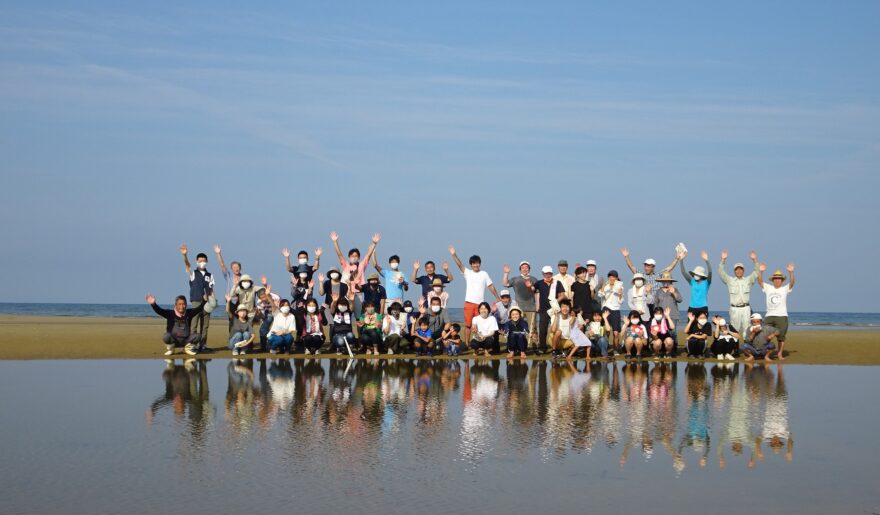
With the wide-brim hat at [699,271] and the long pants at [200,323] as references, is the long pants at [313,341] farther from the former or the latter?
the wide-brim hat at [699,271]

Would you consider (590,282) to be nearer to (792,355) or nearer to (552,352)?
(552,352)

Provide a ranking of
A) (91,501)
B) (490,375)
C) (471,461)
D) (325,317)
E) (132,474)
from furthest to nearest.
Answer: (325,317), (490,375), (471,461), (132,474), (91,501)

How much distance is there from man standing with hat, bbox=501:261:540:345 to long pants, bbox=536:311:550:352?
17.3 inches

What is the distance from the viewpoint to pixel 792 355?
945 inches

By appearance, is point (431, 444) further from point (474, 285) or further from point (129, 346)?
point (129, 346)

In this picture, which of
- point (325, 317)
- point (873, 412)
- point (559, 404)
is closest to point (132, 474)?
point (559, 404)

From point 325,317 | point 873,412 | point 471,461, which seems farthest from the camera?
point 325,317

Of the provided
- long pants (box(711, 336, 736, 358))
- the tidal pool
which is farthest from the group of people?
the tidal pool

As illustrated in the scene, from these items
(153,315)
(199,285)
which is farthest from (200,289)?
(153,315)

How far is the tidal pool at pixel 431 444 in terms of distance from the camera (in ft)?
27.3

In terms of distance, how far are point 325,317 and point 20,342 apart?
8.75m

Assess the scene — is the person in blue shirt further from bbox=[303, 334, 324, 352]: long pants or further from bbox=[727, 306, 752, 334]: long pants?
bbox=[727, 306, 752, 334]: long pants

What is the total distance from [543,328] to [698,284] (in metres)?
3.88

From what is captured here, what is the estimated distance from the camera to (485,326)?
23.1m
